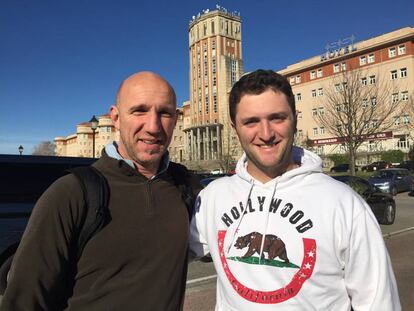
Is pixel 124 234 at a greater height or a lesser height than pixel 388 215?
greater

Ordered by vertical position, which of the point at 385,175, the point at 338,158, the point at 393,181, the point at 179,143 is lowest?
the point at 393,181

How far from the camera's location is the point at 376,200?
37.1 ft

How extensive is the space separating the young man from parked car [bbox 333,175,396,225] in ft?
33.0

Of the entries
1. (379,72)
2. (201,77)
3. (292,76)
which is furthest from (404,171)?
(201,77)

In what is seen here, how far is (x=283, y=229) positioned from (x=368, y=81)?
55.3m

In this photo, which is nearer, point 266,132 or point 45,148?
point 266,132

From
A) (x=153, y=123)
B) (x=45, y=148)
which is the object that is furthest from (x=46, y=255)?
(x=45, y=148)

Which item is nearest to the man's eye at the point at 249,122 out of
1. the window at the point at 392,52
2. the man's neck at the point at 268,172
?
the man's neck at the point at 268,172

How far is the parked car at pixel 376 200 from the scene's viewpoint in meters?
11.1

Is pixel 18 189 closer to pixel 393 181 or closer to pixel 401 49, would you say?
pixel 393 181

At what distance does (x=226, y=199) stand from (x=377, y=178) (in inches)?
877

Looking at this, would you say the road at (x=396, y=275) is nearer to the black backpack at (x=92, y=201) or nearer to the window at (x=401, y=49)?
the black backpack at (x=92, y=201)

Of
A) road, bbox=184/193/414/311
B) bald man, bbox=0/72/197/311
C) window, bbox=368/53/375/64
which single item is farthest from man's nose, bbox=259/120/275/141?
window, bbox=368/53/375/64

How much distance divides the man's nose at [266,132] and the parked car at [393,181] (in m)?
20.7
